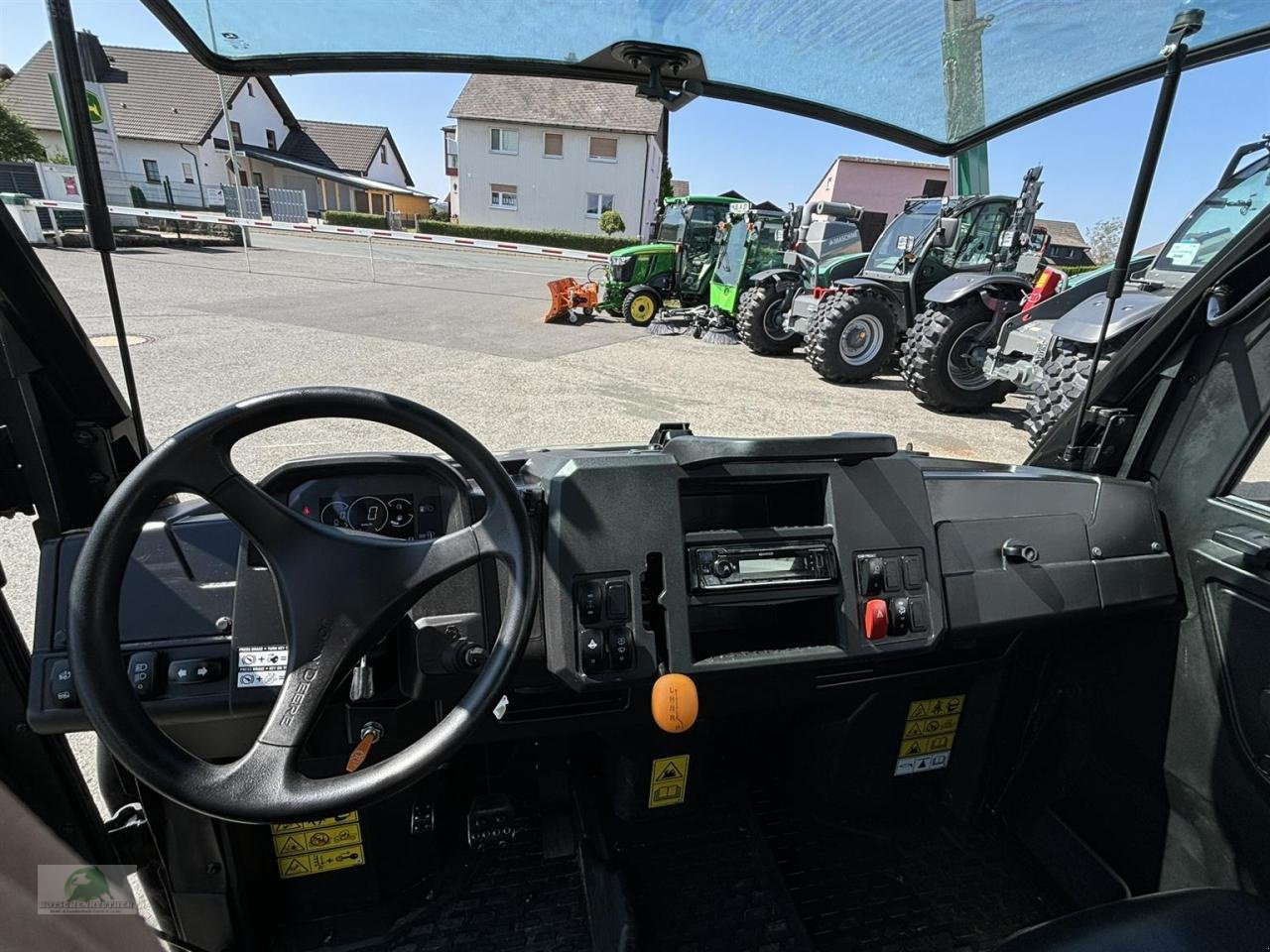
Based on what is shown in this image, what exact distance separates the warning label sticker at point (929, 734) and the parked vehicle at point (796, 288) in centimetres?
673

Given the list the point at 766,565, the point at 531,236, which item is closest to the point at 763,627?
the point at 766,565

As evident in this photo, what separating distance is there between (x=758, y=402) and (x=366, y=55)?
17.7 ft

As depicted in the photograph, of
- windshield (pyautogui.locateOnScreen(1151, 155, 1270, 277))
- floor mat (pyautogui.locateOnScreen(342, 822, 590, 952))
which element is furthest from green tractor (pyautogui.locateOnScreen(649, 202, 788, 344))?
floor mat (pyautogui.locateOnScreen(342, 822, 590, 952))

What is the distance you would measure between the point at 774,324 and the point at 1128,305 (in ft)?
16.5

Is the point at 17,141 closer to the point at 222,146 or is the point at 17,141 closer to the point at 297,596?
the point at 222,146

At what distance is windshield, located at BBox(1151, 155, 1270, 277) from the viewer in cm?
491

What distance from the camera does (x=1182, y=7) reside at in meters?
1.28

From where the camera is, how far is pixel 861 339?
7.64 meters

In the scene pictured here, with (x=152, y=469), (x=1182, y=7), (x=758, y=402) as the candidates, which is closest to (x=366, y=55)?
(x=152, y=469)

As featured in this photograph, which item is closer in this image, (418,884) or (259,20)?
(259,20)

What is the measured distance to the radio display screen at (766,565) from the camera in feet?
4.75

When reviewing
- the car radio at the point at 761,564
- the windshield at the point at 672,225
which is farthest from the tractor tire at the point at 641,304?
the car radio at the point at 761,564

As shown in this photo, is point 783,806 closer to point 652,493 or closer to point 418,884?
point 418,884

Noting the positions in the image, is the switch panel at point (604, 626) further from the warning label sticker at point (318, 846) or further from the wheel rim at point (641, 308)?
the wheel rim at point (641, 308)
